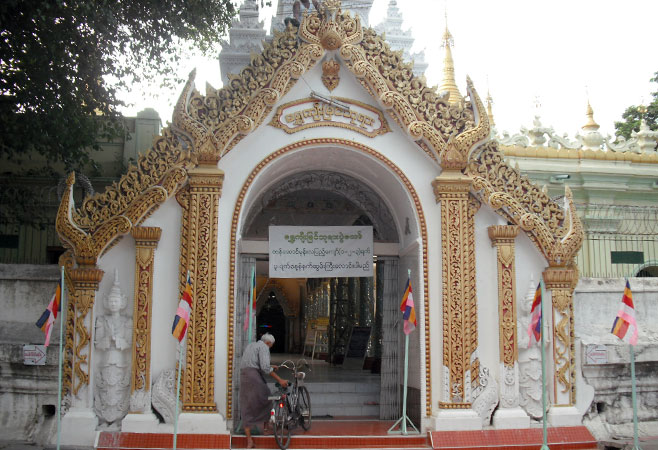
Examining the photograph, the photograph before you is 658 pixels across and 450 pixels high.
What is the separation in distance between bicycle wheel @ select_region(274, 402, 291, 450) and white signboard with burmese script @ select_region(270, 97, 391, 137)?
143 inches

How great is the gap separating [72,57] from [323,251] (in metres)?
4.76

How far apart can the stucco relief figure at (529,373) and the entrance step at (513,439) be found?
299 millimetres

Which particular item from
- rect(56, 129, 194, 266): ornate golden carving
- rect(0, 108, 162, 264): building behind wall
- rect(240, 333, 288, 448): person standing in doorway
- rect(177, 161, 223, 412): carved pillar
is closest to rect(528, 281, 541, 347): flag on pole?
rect(240, 333, 288, 448): person standing in doorway

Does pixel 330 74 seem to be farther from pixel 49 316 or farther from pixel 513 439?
pixel 513 439

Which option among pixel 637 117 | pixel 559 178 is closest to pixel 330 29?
pixel 559 178

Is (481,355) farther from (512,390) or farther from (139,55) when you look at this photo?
(139,55)

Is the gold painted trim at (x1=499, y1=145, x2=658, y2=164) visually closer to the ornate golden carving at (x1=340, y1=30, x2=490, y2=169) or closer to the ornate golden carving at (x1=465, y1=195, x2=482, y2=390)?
the ornate golden carving at (x1=340, y1=30, x2=490, y2=169)

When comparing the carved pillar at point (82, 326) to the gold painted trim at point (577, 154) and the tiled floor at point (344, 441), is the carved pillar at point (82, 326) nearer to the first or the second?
the tiled floor at point (344, 441)

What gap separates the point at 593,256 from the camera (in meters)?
14.2

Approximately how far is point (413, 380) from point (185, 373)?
314cm

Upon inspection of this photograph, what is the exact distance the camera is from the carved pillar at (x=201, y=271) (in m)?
8.65

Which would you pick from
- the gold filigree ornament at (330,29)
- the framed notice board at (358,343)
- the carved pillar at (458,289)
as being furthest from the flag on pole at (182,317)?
the framed notice board at (358,343)

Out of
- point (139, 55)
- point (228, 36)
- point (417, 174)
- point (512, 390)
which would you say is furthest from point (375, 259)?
point (228, 36)

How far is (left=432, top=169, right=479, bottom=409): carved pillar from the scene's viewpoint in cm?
896
